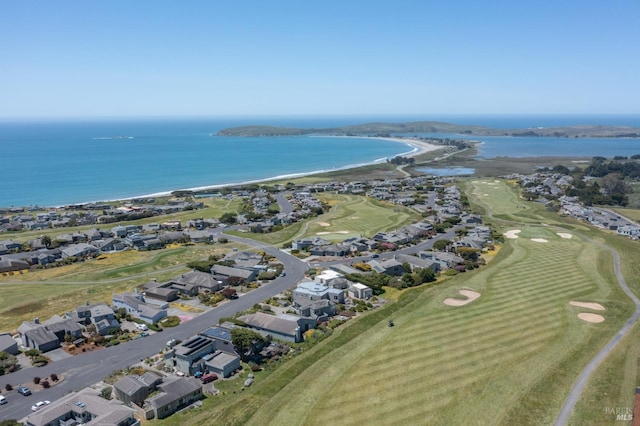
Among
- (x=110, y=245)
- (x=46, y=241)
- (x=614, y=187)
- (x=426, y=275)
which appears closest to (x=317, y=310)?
(x=426, y=275)

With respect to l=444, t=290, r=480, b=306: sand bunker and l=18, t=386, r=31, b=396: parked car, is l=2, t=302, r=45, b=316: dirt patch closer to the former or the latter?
l=18, t=386, r=31, b=396: parked car

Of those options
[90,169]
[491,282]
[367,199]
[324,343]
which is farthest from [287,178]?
[324,343]

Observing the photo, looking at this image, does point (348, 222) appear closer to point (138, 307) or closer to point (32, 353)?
point (138, 307)

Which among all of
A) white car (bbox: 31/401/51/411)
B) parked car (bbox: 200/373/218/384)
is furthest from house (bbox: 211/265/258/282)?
white car (bbox: 31/401/51/411)

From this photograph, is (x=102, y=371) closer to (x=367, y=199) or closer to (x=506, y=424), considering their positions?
(x=506, y=424)

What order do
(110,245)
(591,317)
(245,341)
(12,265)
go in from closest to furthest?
(245,341), (591,317), (12,265), (110,245)

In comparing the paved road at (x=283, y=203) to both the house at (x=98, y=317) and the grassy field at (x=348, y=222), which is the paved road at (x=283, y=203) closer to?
the grassy field at (x=348, y=222)

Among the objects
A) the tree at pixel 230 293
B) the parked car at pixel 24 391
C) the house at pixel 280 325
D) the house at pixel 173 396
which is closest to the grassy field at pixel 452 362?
the house at pixel 173 396
